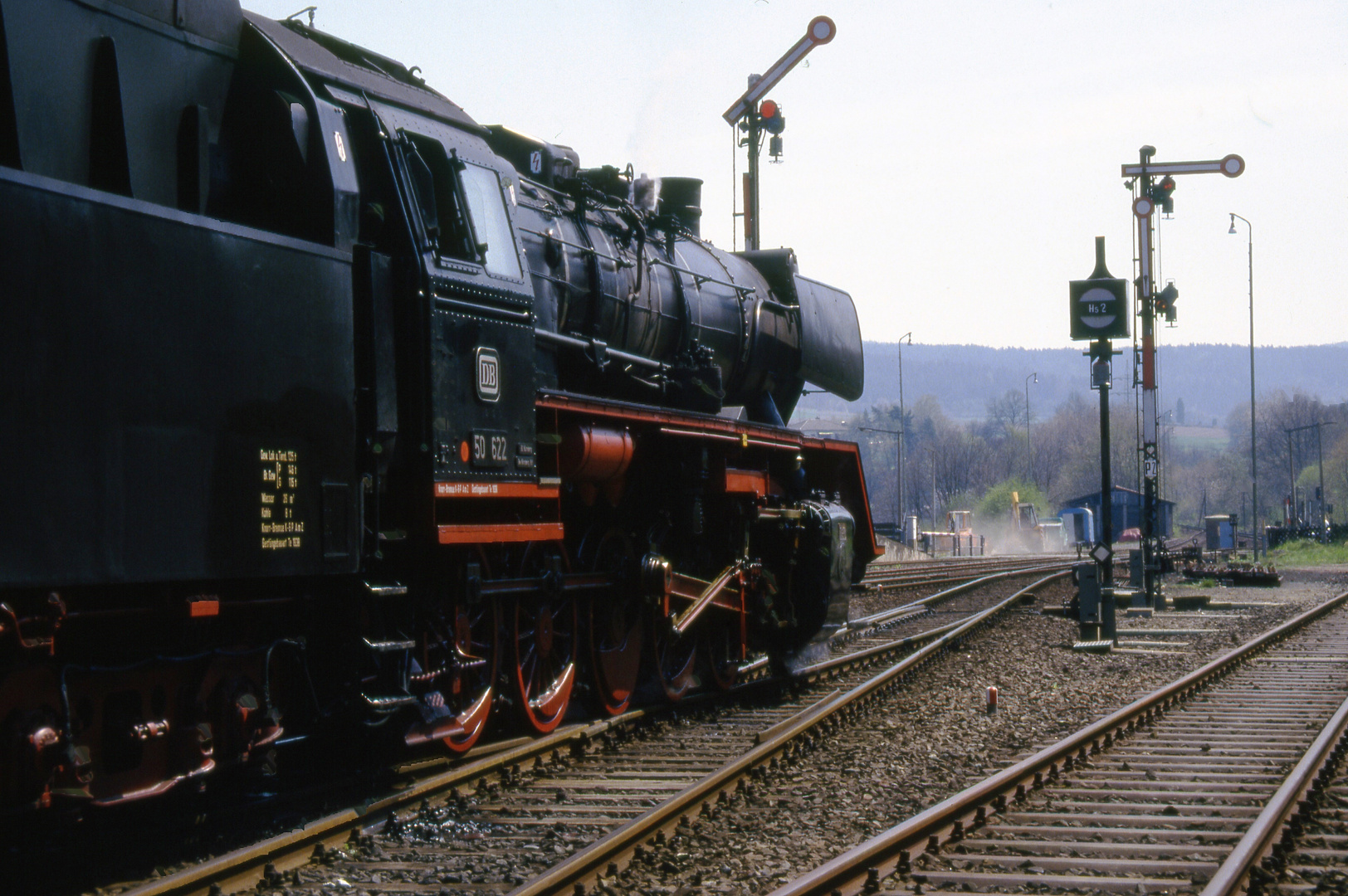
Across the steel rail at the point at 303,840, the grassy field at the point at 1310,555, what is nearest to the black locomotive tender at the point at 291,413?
the steel rail at the point at 303,840

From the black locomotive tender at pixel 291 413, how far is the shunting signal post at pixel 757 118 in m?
10.4

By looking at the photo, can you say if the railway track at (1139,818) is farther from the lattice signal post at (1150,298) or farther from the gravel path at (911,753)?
the lattice signal post at (1150,298)

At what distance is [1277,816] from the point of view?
6512mm

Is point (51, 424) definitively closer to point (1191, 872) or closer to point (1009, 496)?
point (1191, 872)

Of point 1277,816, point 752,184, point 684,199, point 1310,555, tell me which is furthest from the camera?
point 1310,555

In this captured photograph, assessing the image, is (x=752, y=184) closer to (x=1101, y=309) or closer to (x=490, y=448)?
(x=1101, y=309)

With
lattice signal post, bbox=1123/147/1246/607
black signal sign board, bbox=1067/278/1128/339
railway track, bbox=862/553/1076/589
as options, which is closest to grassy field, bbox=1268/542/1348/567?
railway track, bbox=862/553/1076/589

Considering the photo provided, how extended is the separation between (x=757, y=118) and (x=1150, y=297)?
476 inches

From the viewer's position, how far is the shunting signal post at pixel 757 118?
2012cm

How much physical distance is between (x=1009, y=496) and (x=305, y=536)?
8163cm

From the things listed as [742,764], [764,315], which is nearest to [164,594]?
[742,764]

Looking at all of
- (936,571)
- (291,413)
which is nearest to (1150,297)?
(936,571)

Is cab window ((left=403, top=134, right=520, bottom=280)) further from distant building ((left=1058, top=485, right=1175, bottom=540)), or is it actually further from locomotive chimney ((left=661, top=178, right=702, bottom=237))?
distant building ((left=1058, top=485, right=1175, bottom=540))

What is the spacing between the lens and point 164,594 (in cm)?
519
